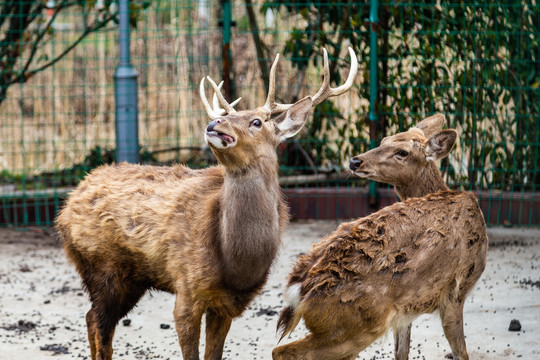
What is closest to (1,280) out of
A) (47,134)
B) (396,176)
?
(396,176)

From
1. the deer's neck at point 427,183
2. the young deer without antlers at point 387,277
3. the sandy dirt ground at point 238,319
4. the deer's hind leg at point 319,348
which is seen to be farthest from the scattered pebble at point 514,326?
the deer's hind leg at point 319,348

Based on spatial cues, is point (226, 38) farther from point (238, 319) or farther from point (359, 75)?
point (238, 319)

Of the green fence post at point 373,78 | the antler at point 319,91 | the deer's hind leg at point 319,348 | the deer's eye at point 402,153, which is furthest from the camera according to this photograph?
the green fence post at point 373,78

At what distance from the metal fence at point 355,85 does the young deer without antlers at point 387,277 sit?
3367 millimetres

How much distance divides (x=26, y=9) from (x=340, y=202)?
12.9 feet

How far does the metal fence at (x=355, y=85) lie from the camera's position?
7.73 metres

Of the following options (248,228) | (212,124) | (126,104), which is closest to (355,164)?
(248,228)

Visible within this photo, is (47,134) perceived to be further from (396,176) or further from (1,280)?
(396,176)

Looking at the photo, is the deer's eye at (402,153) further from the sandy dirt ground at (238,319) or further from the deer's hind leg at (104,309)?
the deer's hind leg at (104,309)

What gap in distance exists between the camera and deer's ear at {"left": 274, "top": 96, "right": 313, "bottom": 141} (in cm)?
471

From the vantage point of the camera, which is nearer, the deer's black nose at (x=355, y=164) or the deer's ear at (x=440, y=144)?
the deer's ear at (x=440, y=144)

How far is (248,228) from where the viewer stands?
4336 millimetres

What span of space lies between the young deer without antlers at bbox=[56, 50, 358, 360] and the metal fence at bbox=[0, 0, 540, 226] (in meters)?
3.08

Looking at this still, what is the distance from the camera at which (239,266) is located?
169 inches
